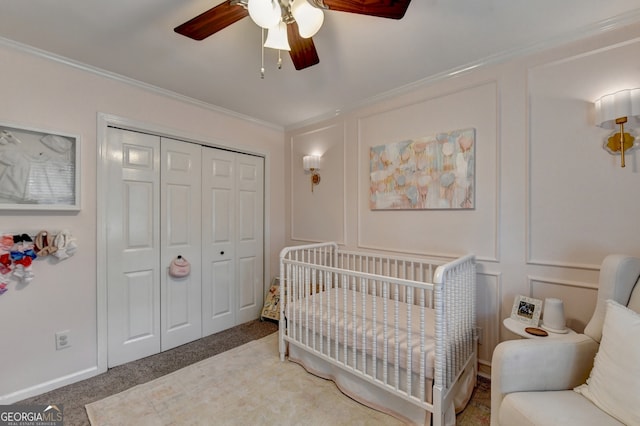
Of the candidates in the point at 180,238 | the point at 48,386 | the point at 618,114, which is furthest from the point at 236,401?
the point at 618,114

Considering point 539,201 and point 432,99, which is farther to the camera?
point 432,99

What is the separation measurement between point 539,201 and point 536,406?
1.21m

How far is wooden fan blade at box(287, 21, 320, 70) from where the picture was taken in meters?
1.40

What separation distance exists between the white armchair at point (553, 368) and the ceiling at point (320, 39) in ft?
4.44

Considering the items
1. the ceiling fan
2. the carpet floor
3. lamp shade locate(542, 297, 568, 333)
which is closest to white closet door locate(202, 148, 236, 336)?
the carpet floor

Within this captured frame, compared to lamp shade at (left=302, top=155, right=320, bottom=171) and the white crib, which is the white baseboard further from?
lamp shade at (left=302, top=155, right=320, bottom=171)

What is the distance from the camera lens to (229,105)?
2.82 m

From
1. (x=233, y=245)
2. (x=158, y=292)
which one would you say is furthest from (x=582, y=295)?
(x=158, y=292)

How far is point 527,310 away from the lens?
175 centimetres

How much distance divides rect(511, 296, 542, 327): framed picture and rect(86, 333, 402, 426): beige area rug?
990mm

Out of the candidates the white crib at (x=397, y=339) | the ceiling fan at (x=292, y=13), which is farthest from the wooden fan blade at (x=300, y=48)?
the white crib at (x=397, y=339)

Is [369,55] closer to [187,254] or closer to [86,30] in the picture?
[86,30]

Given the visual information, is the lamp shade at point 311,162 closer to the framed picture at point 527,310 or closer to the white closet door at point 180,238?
the white closet door at point 180,238

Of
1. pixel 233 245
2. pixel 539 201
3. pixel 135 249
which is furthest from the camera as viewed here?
pixel 233 245
